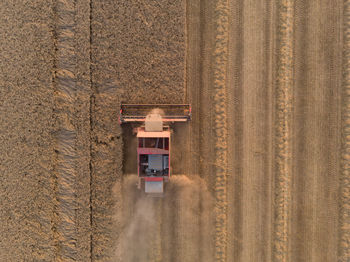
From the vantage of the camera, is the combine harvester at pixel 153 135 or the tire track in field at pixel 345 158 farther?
the tire track in field at pixel 345 158

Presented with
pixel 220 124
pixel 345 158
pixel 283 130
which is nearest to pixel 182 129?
pixel 220 124

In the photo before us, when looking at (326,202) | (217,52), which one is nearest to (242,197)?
(326,202)

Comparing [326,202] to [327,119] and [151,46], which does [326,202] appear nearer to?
[327,119]

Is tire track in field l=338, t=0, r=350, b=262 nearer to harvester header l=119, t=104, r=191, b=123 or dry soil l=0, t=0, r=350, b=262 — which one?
dry soil l=0, t=0, r=350, b=262

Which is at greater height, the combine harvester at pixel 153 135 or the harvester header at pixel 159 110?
the harvester header at pixel 159 110

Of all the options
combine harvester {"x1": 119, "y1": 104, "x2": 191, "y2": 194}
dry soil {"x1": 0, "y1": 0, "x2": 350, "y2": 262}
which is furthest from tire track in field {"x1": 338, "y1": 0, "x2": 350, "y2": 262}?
combine harvester {"x1": 119, "y1": 104, "x2": 191, "y2": 194}

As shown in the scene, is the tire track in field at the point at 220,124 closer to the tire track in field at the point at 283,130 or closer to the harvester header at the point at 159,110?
the harvester header at the point at 159,110

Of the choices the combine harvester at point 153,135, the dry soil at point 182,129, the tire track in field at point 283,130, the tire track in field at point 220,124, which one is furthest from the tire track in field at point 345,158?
the combine harvester at point 153,135

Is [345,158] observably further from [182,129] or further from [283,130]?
[182,129]
